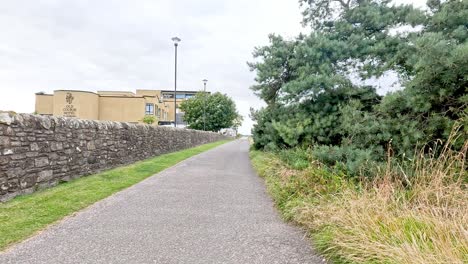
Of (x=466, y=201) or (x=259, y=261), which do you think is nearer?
(x=259, y=261)

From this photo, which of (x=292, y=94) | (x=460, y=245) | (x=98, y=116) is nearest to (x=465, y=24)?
(x=292, y=94)

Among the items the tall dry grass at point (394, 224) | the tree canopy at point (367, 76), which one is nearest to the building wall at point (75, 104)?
the tree canopy at point (367, 76)

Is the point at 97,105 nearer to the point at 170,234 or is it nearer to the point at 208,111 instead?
the point at 208,111

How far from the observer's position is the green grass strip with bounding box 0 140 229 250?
381 cm

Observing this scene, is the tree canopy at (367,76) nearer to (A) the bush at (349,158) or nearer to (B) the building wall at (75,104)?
(A) the bush at (349,158)

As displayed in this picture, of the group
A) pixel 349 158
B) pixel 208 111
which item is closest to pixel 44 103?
pixel 208 111

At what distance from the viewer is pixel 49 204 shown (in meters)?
4.98

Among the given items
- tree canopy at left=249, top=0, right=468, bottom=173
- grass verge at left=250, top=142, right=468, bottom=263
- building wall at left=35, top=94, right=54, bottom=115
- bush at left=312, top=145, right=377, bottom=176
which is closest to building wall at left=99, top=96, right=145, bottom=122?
building wall at left=35, top=94, right=54, bottom=115

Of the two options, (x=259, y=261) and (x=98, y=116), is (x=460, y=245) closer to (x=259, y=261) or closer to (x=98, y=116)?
(x=259, y=261)

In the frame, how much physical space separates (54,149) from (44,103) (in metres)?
56.3

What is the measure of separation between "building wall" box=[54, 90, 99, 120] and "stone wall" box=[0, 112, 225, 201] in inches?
1558

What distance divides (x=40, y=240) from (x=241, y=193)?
398cm

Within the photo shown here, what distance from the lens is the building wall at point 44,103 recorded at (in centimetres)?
5366

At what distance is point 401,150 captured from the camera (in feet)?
19.6
